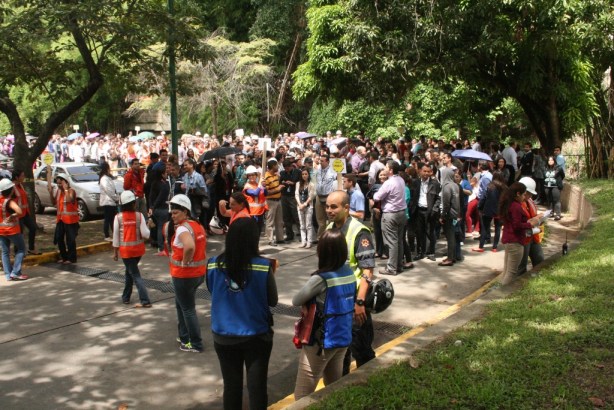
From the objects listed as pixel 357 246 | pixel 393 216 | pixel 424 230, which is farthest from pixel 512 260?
pixel 357 246

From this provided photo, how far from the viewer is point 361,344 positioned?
5.59 meters

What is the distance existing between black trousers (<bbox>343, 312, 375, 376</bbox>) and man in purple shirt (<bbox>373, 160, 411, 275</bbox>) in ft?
15.6

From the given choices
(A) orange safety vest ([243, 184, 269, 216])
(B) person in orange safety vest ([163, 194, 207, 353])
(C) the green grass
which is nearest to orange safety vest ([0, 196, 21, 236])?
(A) orange safety vest ([243, 184, 269, 216])

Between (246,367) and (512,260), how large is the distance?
16.7 ft

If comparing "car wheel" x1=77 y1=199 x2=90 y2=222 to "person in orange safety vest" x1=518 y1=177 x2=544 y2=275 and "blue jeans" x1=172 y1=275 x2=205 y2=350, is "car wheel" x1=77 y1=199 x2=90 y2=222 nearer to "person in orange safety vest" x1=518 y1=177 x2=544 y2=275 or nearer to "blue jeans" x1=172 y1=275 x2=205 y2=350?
"blue jeans" x1=172 y1=275 x2=205 y2=350

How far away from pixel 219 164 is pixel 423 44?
669cm

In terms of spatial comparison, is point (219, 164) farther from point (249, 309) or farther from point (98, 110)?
point (98, 110)

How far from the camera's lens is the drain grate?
8.03 m

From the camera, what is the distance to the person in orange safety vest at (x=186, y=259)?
679 cm

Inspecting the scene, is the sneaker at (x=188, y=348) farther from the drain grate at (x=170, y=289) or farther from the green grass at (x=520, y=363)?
the green grass at (x=520, y=363)

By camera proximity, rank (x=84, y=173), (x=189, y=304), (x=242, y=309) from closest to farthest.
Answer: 1. (x=242, y=309)
2. (x=189, y=304)
3. (x=84, y=173)

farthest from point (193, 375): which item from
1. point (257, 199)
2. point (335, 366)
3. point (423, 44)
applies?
point (423, 44)

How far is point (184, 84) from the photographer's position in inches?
634

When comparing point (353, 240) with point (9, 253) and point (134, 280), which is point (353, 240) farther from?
point (9, 253)
